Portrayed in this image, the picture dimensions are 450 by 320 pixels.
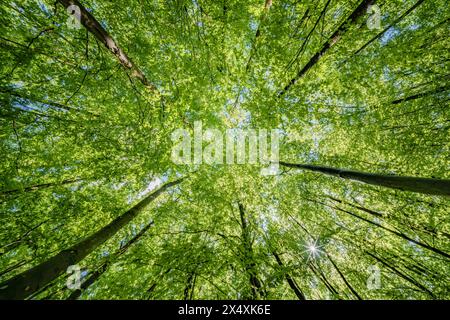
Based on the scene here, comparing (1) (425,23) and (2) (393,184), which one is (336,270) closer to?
(2) (393,184)

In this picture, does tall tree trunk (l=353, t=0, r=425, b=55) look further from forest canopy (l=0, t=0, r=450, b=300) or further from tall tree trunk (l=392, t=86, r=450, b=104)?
tall tree trunk (l=392, t=86, r=450, b=104)

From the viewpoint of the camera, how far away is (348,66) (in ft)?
14.4

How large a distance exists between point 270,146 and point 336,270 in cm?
451

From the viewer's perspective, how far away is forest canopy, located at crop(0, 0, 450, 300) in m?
2.88

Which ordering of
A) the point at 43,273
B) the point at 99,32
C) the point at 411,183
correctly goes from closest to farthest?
1. the point at 43,273
2. the point at 411,183
3. the point at 99,32

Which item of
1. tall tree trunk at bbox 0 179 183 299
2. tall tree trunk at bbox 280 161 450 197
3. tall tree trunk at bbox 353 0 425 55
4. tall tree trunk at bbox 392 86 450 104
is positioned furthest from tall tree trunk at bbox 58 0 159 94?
tall tree trunk at bbox 392 86 450 104

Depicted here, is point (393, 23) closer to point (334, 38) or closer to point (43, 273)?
point (334, 38)

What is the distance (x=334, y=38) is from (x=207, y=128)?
3.84 meters

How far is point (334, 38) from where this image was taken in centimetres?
389


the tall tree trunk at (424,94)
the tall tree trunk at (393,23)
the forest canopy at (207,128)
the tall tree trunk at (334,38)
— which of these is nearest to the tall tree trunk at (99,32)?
the forest canopy at (207,128)

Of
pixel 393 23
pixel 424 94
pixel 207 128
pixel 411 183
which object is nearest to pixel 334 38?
pixel 393 23

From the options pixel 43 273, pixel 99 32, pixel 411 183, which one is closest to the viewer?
pixel 43 273

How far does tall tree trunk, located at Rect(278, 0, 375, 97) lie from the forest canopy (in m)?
0.04
